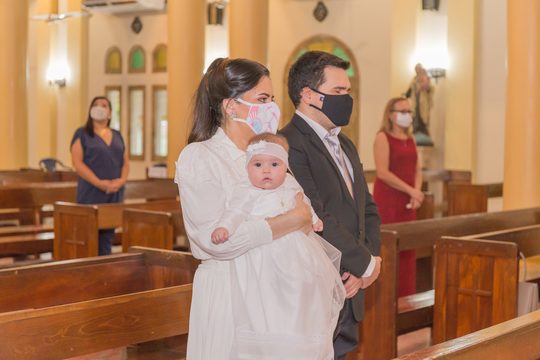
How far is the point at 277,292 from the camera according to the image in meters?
2.87

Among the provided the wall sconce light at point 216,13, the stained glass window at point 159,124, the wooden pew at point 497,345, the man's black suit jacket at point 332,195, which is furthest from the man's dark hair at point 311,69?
the stained glass window at point 159,124

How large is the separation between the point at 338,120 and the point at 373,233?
0.56 meters

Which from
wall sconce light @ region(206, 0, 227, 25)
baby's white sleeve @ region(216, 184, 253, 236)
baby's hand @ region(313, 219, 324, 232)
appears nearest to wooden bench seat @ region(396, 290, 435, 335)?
baby's hand @ region(313, 219, 324, 232)

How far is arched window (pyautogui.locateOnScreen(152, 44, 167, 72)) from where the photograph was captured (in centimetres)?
1895

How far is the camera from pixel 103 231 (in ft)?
26.0

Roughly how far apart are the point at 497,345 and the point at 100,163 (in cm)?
543

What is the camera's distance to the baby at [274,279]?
2.85 meters

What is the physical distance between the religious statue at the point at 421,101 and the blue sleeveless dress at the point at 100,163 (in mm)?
7314

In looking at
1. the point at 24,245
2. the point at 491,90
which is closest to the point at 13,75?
the point at 24,245

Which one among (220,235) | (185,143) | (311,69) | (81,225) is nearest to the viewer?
(220,235)

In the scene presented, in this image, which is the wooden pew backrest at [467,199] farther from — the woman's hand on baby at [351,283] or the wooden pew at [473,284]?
the woman's hand on baby at [351,283]

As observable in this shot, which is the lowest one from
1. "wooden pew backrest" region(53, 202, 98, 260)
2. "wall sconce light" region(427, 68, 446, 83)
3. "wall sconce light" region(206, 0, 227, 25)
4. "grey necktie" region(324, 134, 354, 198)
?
"wooden pew backrest" region(53, 202, 98, 260)

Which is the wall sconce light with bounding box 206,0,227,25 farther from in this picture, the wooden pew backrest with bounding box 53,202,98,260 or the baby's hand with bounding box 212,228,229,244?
the baby's hand with bounding box 212,228,229,244

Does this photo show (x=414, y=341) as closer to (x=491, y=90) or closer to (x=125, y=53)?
(x=491, y=90)
